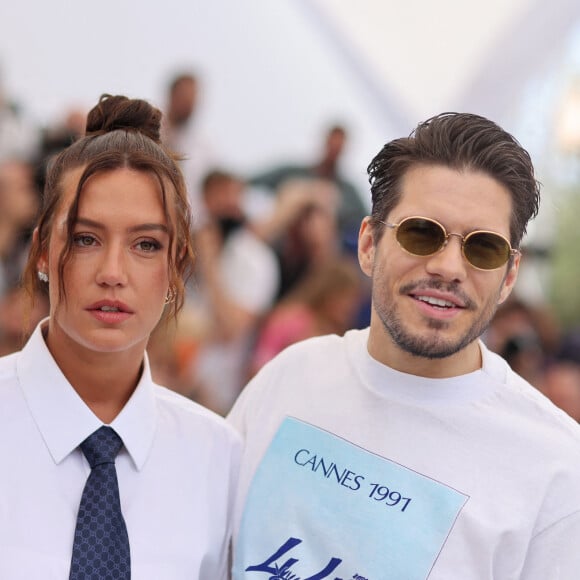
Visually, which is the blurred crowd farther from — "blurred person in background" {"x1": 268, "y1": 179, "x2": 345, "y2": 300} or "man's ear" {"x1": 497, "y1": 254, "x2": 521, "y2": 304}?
"man's ear" {"x1": 497, "y1": 254, "x2": 521, "y2": 304}

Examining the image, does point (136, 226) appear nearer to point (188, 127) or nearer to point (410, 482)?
point (410, 482)

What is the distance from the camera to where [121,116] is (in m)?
2.32

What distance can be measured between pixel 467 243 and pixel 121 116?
77 cm

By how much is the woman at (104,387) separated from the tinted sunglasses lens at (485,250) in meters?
0.58

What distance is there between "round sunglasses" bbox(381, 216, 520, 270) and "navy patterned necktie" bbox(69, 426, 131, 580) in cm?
76

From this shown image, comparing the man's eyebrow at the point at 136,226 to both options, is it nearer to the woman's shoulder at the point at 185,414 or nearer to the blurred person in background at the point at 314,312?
the woman's shoulder at the point at 185,414

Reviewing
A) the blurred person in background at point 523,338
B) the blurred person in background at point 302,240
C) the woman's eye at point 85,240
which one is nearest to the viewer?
the woman's eye at point 85,240

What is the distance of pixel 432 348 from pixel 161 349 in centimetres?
256

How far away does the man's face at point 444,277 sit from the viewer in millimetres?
2266

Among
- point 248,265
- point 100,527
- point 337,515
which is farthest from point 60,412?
point 248,265

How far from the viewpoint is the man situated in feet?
7.19

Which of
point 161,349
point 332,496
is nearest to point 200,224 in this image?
point 161,349

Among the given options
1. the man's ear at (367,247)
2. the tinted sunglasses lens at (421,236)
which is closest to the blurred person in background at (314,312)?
the man's ear at (367,247)

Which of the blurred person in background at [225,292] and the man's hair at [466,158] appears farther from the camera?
the blurred person in background at [225,292]
